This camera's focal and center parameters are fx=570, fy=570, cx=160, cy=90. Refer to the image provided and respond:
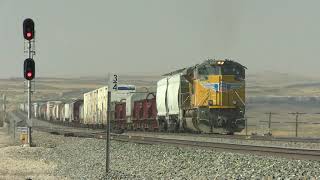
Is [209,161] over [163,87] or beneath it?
beneath

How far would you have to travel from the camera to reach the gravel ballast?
14.7m

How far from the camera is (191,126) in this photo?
105 ft

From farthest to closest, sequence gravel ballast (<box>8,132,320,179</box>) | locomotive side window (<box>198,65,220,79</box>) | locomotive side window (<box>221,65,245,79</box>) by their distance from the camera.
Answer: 1. locomotive side window (<box>198,65,220,79</box>)
2. locomotive side window (<box>221,65,245,79</box>)
3. gravel ballast (<box>8,132,320,179</box>)

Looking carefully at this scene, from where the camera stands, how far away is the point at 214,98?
3123 centimetres

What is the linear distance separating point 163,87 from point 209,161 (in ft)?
74.4

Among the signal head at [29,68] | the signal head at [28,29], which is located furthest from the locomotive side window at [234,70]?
the signal head at [29,68]

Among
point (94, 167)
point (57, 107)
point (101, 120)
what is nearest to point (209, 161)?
point (94, 167)

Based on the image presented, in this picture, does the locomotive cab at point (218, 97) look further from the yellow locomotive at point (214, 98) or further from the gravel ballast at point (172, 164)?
the gravel ballast at point (172, 164)

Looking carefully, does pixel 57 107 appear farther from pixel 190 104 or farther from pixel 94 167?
pixel 94 167

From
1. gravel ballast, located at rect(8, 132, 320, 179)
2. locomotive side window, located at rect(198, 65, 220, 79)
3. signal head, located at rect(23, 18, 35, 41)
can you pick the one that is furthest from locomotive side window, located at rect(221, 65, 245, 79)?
signal head, located at rect(23, 18, 35, 41)

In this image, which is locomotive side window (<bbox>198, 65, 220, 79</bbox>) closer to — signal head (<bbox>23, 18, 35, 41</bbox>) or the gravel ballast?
the gravel ballast

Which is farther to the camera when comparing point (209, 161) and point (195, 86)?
point (195, 86)

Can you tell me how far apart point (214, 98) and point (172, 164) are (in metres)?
13.5

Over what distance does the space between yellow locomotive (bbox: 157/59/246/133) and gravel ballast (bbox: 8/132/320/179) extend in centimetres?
577
